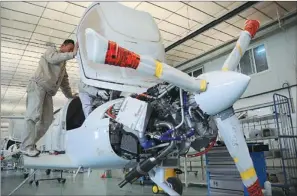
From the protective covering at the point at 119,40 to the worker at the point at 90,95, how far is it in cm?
→ 13

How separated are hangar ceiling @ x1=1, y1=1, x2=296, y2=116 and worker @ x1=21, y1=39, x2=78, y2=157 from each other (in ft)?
12.6

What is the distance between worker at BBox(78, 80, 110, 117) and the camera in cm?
280

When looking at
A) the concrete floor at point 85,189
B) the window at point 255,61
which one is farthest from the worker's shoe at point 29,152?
the window at point 255,61

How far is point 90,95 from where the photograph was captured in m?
2.88

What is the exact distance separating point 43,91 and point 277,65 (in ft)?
24.2

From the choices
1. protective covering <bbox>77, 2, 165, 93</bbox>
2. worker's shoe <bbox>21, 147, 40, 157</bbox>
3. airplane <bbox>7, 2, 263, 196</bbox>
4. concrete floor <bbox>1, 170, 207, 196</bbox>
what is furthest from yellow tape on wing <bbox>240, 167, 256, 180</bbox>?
concrete floor <bbox>1, 170, 207, 196</bbox>

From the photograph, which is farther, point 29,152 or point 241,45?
point 29,152

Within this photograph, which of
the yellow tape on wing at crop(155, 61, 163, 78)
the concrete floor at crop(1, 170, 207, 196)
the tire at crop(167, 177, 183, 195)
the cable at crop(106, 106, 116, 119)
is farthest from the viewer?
the concrete floor at crop(1, 170, 207, 196)

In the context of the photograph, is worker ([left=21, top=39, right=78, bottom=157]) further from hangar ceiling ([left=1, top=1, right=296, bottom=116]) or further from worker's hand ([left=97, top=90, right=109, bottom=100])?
hangar ceiling ([left=1, top=1, right=296, bottom=116])

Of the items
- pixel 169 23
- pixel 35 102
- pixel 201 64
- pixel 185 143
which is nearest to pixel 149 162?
pixel 185 143

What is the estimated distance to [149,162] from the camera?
6.50 ft

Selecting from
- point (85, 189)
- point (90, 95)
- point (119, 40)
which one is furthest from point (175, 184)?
point (85, 189)

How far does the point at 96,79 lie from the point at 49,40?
6.78 m

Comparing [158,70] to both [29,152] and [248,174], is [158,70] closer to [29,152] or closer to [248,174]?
[248,174]
